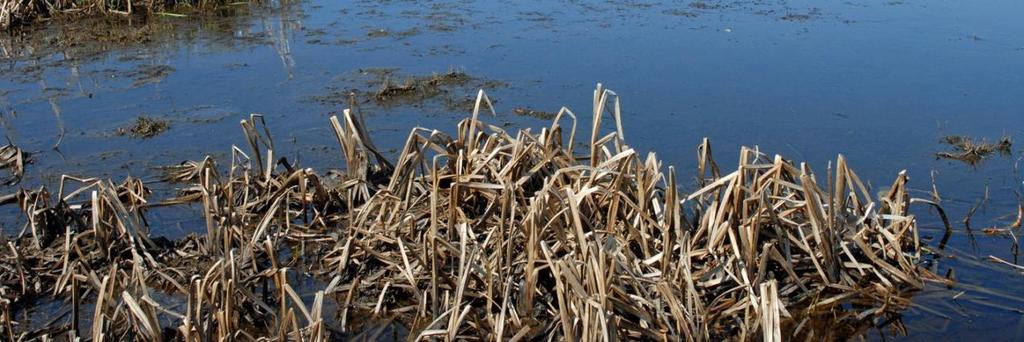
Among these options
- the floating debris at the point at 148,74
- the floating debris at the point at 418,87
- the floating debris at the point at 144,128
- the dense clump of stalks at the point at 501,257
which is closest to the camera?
the dense clump of stalks at the point at 501,257

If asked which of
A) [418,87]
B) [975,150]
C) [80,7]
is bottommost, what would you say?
[975,150]

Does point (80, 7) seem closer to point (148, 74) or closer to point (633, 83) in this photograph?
point (148, 74)

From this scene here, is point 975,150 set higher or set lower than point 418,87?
lower

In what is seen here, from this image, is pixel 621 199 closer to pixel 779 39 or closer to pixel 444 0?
pixel 779 39

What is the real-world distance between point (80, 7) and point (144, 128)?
4580 millimetres

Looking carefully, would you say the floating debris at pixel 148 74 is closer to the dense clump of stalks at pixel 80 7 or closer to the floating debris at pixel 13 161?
the floating debris at pixel 13 161

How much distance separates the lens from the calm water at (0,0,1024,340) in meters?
7.21

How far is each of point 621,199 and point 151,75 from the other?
19.0 feet

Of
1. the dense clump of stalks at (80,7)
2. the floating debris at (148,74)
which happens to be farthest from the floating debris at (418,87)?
the dense clump of stalks at (80,7)

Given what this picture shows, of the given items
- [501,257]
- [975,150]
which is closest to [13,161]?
[501,257]

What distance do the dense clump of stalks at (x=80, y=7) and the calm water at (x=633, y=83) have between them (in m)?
0.49

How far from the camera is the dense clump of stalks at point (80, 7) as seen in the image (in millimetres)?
11383

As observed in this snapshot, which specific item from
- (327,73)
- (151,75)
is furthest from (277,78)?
(151,75)

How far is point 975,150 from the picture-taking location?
7461 mm
